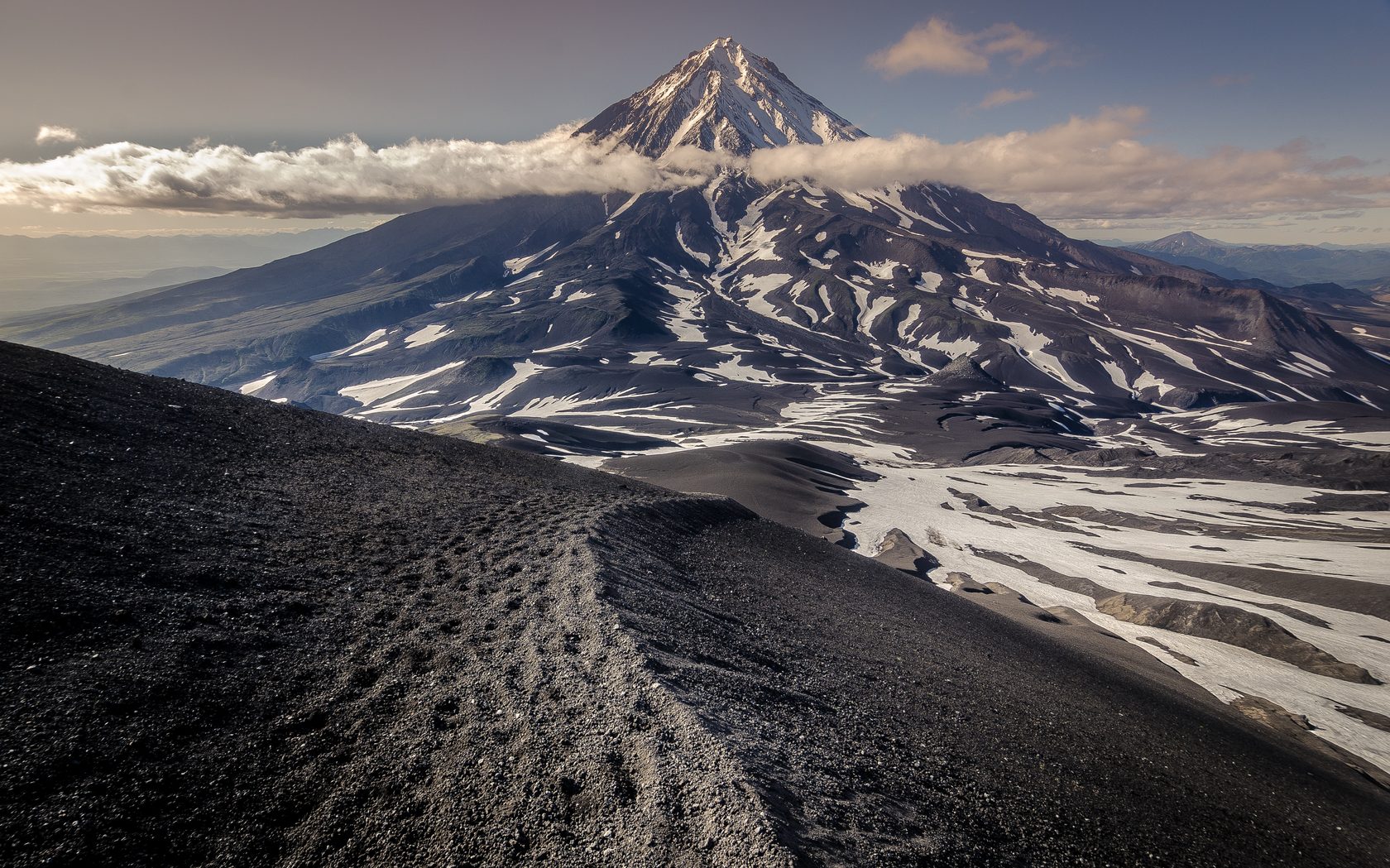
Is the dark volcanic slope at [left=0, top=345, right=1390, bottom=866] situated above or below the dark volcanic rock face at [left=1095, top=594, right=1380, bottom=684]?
above

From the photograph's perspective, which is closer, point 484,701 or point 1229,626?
point 484,701

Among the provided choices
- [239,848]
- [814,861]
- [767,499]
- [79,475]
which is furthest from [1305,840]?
[767,499]

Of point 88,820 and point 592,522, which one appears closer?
point 88,820

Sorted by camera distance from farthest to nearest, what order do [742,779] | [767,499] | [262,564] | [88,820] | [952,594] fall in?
[767,499] < [952,594] < [262,564] < [742,779] < [88,820]

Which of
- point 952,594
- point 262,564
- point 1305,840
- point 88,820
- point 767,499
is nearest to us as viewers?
point 88,820

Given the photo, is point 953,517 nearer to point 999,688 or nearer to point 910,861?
point 999,688

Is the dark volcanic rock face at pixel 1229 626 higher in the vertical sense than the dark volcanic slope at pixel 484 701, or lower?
lower

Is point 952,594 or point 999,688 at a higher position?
point 999,688

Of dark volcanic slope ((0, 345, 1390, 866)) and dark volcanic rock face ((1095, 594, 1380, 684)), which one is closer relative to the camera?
dark volcanic slope ((0, 345, 1390, 866))
